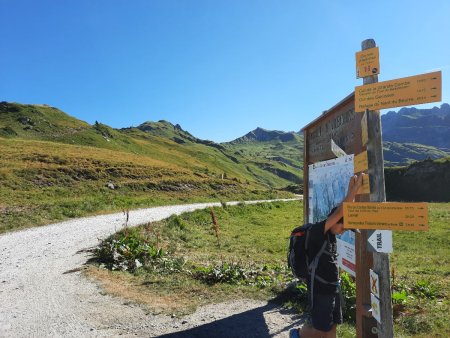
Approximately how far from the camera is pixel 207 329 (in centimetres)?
662

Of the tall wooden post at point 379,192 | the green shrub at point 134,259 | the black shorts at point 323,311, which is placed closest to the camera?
the tall wooden post at point 379,192

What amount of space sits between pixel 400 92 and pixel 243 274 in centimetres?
683

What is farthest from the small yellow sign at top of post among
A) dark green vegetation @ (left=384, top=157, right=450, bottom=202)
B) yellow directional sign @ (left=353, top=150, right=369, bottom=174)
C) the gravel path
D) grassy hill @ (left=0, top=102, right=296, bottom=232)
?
dark green vegetation @ (left=384, top=157, right=450, bottom=202)

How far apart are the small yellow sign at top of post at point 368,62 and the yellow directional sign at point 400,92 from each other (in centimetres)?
28

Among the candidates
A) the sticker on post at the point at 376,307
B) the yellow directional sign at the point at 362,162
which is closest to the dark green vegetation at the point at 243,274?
the sticker on post at the point at 376,307

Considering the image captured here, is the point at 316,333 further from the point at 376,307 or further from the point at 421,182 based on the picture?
the point at 421,182

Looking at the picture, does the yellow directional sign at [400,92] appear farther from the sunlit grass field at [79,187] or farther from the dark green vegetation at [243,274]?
the sunlit grass field at [79,187]

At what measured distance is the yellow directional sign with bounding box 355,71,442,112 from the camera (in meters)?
3.84

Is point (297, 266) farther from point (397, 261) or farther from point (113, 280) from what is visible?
point (397, 261)

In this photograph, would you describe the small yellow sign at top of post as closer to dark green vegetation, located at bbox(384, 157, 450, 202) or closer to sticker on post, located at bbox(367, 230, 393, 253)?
sticker on post, located at bbox(367, 230, 393, 253)

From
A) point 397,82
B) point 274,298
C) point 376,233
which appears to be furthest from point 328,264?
Answer: point 274,298

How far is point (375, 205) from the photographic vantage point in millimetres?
4031

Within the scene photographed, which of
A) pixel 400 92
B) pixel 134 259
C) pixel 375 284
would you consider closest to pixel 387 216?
pixel 375 284

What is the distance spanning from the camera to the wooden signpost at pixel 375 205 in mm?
3865
